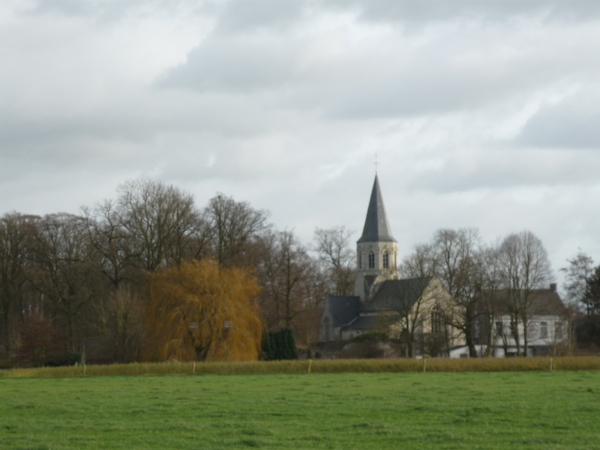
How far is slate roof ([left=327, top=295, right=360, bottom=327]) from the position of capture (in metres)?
90.0

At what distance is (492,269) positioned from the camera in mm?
60875

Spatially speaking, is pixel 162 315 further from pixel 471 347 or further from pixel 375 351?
pixel 471 347

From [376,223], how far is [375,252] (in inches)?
140

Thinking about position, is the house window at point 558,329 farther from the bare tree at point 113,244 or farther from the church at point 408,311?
the bare tree at point 113,244

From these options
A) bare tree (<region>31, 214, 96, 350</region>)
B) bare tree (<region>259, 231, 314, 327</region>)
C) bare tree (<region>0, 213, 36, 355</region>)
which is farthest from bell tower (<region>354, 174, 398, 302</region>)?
bare tree (<region>0, 213, 36, 355</region>)

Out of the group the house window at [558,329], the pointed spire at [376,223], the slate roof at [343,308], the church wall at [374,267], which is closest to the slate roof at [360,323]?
the slate roof at [343,308]

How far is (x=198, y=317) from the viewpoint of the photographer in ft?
157

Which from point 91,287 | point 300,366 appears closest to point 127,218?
point 91,287

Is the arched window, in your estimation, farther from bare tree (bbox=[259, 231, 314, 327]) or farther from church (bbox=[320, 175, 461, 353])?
bare tree (bbox=[259, 231, 314, 327])

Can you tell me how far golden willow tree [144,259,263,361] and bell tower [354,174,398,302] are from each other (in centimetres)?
4722

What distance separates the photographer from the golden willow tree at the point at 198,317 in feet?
156

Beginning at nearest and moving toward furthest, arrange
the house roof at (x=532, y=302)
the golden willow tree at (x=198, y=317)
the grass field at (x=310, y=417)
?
the grass field at (x=310, y=417) → the golden willow tree at (x=198, y=317) → the house roof at (x=532, y=302)

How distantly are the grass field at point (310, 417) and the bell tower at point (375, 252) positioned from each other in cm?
6676

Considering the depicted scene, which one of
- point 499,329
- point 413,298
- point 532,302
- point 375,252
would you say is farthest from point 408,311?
point 375,252
